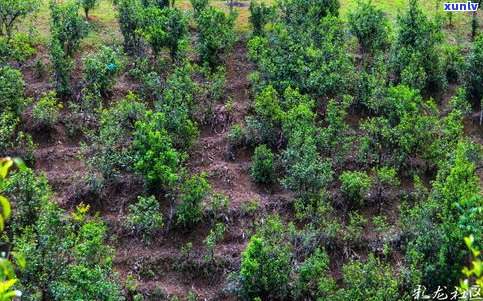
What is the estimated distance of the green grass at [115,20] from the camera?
72.5 ft

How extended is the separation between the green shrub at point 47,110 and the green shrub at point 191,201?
529cm

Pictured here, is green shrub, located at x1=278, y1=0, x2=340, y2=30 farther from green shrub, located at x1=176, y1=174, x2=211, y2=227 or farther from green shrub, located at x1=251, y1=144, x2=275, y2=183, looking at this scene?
green shrub, located at x1=176, y1=174, x2=211, y2=227

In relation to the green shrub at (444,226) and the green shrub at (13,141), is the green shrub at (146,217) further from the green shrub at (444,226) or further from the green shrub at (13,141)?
the green shrub at (444,226)

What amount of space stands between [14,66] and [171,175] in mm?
8336

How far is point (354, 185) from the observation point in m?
15.6

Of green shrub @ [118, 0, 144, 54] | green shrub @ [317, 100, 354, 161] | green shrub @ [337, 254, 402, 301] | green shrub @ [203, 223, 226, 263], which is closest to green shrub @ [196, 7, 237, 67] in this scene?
green shrub @ [118, 0, 144, 54]

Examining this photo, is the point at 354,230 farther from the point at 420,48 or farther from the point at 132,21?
the point at 132,21

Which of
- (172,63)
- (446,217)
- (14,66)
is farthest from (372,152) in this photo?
(14,66)

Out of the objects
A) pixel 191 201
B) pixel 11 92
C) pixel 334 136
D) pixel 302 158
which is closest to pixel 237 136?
pixel 302 158

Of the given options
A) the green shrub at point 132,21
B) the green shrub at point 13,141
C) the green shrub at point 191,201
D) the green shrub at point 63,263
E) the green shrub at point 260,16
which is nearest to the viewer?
the green shrub at point 63,263

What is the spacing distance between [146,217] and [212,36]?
8108mm

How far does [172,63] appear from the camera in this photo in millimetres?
20484

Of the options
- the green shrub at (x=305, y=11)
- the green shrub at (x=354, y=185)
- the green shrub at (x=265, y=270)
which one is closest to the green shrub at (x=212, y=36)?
the green shrub at (x=305, y=11)

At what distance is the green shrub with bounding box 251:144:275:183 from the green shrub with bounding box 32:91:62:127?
6.27 meters
